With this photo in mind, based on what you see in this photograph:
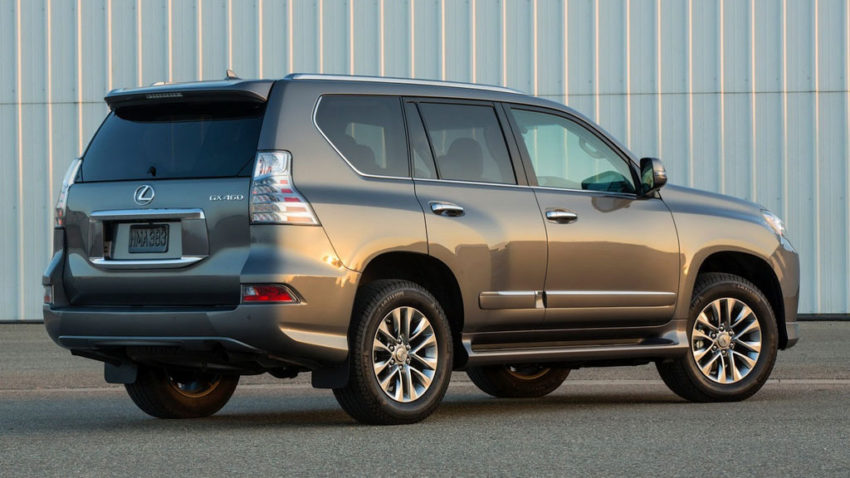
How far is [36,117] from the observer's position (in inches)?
852

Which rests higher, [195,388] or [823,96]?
[823,96]

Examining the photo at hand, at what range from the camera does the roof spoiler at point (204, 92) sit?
8156 mm

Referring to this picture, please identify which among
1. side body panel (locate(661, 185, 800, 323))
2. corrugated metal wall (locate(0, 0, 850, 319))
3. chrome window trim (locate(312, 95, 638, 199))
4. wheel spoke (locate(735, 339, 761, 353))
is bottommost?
wheel spoke (locate(735, 339, 761, 353))

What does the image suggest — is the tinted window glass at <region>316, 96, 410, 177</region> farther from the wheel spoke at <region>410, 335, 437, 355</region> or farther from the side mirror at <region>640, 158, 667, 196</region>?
the side mirror at <region>640, 158, 667, 196</region>

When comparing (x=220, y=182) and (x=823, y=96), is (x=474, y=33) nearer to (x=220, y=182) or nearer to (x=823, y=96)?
(x=823, y=96)

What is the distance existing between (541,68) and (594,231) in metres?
12.2

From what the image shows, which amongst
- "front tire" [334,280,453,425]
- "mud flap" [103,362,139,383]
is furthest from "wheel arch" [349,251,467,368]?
"mud flap" [103,362,139,383]

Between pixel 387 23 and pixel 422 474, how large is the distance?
15559 mm

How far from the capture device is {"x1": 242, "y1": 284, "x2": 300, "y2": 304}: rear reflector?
7770 mm

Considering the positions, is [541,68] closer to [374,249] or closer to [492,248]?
[492,248]

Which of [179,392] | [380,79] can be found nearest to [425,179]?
[380,79]

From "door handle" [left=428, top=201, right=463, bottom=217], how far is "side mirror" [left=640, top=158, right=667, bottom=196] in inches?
57.7

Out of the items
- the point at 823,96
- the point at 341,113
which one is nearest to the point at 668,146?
the point at 823,96

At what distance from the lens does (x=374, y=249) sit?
8.17 meters
